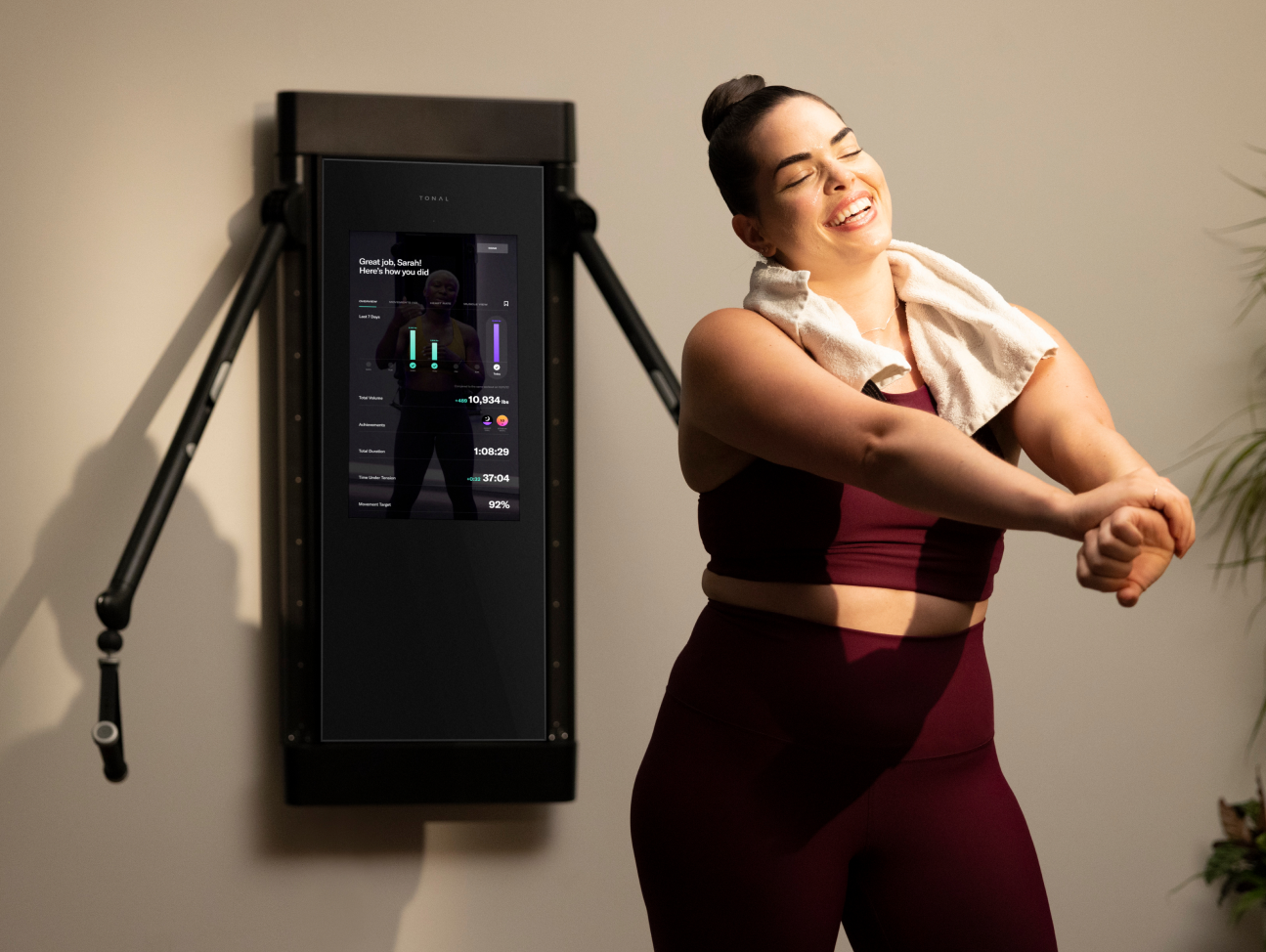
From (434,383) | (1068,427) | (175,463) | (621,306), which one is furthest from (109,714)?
(1068,427)

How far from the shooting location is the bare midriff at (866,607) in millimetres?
969

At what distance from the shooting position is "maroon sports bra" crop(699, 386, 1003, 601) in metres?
0.96

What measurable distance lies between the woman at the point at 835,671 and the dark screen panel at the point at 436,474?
931mm

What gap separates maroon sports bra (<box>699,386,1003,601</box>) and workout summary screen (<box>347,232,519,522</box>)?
0.99 metres

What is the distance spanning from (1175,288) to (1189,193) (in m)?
0.18

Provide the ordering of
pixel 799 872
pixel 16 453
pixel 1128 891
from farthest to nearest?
pixel 1128 891 → pixel 16 453 → pixel 799 872

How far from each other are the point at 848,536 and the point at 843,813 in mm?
229

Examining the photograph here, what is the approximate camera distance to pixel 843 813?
96 cm

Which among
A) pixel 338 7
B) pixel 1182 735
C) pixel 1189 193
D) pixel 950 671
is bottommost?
pixel 1182 735

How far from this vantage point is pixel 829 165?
0.98 metres

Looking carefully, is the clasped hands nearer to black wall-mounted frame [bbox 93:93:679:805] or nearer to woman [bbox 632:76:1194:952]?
woman [bbox 632:76:1194:952]

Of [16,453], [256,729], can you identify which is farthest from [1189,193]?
[16,453]

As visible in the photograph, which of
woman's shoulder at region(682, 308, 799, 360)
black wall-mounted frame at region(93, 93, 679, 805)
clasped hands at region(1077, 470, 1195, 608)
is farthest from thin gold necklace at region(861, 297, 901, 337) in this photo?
black wall-mounted frame at region(93, 93, 679, 805)

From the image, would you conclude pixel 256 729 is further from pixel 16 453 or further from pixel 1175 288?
pixel 1175 288
